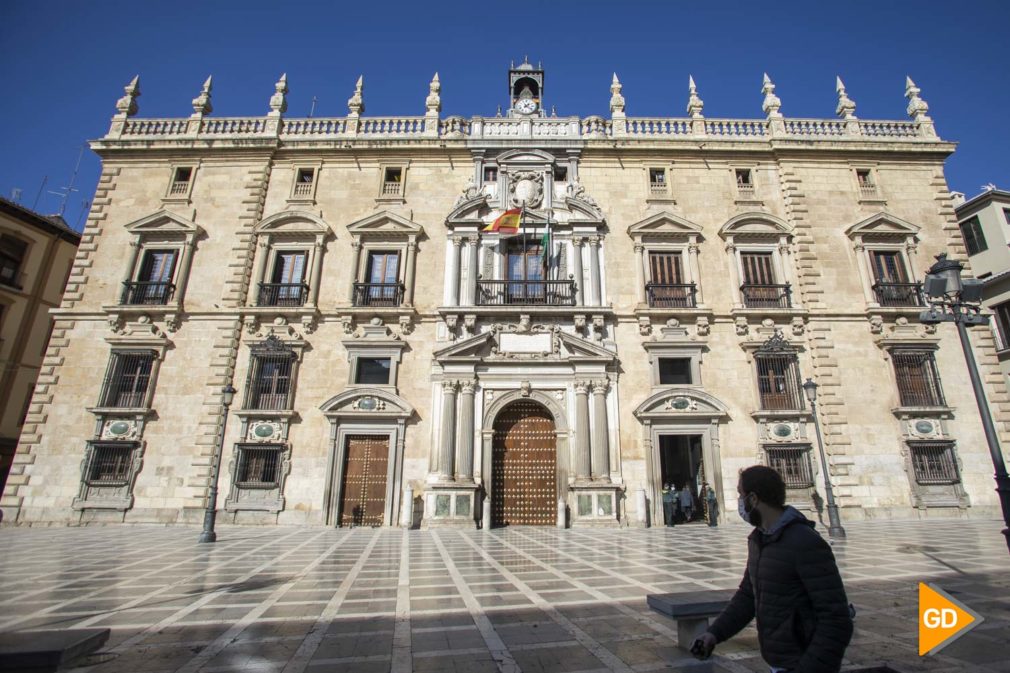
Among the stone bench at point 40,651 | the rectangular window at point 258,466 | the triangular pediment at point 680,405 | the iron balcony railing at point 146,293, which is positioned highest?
the iron balcony railing at point 146,293

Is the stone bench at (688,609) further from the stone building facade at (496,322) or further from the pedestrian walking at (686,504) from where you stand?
the pedestrian walking at (686,504)

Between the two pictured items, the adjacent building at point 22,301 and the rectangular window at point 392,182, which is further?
the adjacent building at point 22,301

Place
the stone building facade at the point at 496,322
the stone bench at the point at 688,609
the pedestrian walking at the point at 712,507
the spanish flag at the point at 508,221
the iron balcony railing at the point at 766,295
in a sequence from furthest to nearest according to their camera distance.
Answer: the iron balcony railing at the point at 766,295 < the spanish flag at the point at 508,221 < the stone building facade at the point at 496,322 < the pedestrian walking at the point at 712,507 < the stone bench at the point at 688,609

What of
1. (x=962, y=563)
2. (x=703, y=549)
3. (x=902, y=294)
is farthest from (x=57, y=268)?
(x=902, y=294)

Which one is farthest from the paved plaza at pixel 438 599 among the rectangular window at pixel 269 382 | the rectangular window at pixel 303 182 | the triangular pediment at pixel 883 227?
the rectangular window at pixel 303 182

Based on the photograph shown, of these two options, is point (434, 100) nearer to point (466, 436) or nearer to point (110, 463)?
point (466, 436)

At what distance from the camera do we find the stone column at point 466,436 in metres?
15.1

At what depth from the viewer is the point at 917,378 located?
1633 cm

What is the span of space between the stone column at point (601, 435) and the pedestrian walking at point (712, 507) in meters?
3.39

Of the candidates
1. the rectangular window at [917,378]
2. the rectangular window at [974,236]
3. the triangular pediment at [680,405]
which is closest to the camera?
the triangular pediment at [680,405]

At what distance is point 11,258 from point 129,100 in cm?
910

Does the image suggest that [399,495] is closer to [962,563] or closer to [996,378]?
[962,563]

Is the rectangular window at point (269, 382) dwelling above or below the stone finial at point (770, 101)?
below

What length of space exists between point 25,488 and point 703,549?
19709mm
